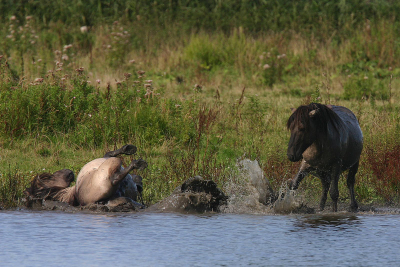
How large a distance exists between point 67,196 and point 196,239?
2442mm

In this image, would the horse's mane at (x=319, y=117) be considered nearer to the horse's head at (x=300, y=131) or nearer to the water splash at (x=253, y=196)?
the horse's head at (x=300, y=131)

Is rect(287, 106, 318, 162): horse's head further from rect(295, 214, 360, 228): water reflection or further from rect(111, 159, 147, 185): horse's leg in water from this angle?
rect(111, 159, 147, 185): horse's leg in water

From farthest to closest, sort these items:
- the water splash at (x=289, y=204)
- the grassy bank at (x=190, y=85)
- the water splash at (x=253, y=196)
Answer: the grassy bank at (x=190, y=85) < the water splash at (x=253, y=196) < the water splash at (x=289, y=204)

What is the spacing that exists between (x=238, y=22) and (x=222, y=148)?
10373 millimetres

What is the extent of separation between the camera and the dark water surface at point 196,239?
20.6ft

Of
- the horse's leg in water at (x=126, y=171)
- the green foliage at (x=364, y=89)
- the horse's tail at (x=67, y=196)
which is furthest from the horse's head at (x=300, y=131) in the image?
the green foliage at (x=364, y=89)

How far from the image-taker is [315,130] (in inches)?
335

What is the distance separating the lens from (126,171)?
8.27 metres

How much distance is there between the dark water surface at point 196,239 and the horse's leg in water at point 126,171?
Result: 0.44 meters

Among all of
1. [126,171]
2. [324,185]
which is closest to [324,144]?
[324,185]

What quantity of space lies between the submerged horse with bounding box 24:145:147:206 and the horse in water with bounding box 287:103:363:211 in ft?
6.25

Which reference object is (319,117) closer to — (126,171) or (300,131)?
(300,131)

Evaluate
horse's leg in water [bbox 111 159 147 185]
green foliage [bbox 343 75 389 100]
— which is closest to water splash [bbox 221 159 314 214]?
horse's leg in water [bbox 111 159 147 185]

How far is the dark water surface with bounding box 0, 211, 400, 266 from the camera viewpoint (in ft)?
20.6
